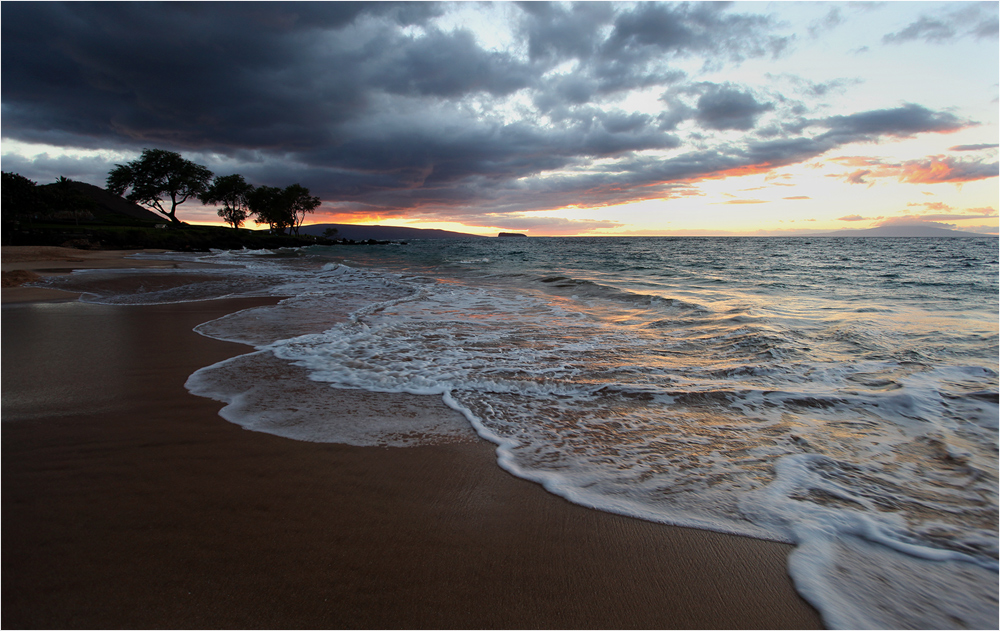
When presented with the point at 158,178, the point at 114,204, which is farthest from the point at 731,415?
Result: the point at 114,204

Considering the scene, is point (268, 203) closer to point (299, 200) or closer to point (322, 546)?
point (299, 200)

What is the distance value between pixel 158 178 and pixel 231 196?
15.1 metres

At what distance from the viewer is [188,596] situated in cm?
175

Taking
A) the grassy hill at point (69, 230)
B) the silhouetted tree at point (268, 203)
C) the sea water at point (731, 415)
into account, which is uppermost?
the silhouetted tree at point (268, 203)

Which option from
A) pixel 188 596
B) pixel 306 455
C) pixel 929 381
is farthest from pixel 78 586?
pixel 929 381

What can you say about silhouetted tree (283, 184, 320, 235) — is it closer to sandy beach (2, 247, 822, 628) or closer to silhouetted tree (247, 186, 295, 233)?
silhouetted tree (247, 186, 295, 233)

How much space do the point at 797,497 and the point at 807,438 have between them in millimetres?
1051

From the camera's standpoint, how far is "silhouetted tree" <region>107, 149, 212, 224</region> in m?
50.9

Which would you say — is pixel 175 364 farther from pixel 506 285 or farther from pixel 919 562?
pixel 506 285

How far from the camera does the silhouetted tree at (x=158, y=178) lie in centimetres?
5094

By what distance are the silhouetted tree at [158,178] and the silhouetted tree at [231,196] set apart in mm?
6550

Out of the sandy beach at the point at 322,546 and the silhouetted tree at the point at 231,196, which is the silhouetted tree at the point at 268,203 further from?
the sandy beach at the point at 322,546

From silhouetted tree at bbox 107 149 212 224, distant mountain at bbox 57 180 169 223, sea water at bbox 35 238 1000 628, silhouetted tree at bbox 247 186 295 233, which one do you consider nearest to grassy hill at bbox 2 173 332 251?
silhouetted tree at bbox 107 149 212 224

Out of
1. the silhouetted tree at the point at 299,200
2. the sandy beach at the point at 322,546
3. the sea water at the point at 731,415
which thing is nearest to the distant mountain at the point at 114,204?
the silhouetted tree at the point at 299,200
